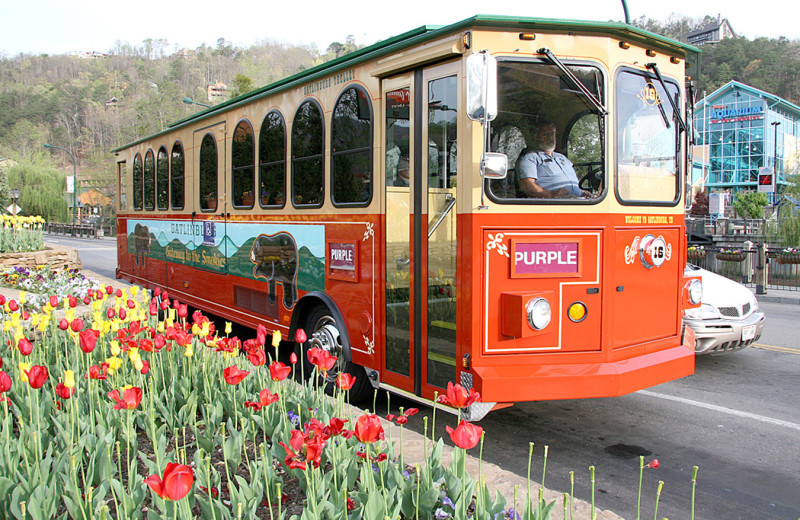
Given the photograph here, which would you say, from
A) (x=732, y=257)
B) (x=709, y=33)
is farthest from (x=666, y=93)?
(x=709, y=33)

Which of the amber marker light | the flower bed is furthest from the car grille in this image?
the flower bed

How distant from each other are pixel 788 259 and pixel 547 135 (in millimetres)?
13971

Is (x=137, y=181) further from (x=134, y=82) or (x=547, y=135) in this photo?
(x=134, y=82)

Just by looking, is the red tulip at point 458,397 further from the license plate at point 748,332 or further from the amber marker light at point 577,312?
the license plate at point 748,332

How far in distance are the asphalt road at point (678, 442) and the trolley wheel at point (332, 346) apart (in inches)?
15.0

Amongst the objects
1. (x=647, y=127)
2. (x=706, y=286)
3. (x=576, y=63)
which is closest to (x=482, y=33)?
(x=576, y=63)

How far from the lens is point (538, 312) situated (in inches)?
179

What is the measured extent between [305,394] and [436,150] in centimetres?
207

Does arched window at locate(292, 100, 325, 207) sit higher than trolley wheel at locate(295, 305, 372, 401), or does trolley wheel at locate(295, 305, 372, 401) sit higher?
arched window at locate(292, 100, 325, 207)

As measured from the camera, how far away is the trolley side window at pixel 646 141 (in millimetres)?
4863

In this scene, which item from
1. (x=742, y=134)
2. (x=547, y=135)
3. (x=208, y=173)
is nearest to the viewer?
(x=547, y=135)

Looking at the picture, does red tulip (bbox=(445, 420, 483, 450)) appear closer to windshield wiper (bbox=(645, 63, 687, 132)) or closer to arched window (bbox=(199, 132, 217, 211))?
windshield wiper (bbox=(645, 63, 687, 132))

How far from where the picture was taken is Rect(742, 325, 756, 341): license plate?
24.5 feet

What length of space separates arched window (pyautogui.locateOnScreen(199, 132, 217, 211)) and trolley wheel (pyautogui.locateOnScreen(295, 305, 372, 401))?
10.3 feet
